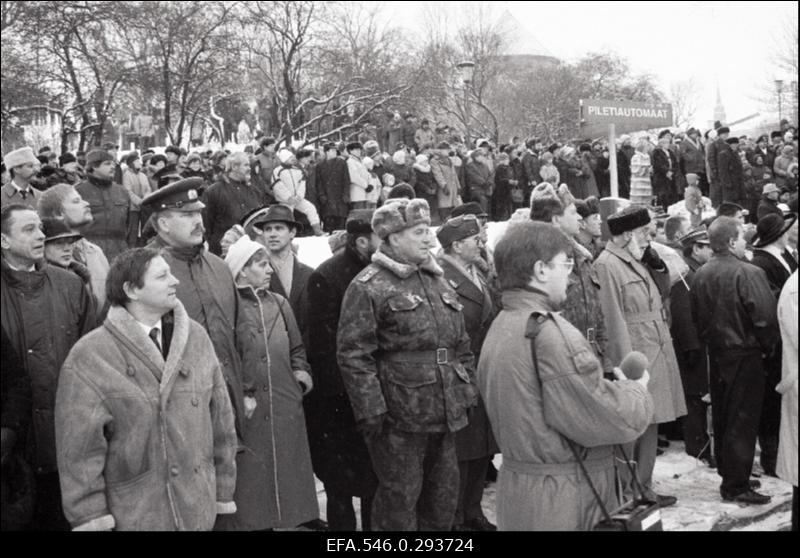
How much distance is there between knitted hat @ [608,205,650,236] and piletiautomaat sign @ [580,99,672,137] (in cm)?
430

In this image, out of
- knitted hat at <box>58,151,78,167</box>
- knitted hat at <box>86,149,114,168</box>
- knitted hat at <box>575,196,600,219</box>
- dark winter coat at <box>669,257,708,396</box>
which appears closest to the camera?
knitted hat at <box>575,196,600,219</box>

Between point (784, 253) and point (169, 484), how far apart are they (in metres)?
4.86

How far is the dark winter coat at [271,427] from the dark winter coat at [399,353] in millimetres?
388

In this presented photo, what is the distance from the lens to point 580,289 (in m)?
4.96

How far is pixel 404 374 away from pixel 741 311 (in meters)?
2.53

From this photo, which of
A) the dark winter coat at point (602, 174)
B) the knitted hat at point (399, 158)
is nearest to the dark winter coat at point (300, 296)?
the knitted hat at point (399, 158)

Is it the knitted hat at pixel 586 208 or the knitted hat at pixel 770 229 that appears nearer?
the knitted hat at pixel 770 229

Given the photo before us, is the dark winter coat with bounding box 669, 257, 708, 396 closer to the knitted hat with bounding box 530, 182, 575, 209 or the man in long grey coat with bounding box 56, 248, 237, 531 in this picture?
the knitted hat with bounding box 530, 182, 575, 209

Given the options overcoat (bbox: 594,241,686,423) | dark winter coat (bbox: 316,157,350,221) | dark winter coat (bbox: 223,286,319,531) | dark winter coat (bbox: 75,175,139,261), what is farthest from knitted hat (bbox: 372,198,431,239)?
dark winter coat (bbox: 316,157,350,221)

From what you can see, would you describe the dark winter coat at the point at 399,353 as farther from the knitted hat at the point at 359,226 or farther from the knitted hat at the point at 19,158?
the knitted hat at the point at 19,158

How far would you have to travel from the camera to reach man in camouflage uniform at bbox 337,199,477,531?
427cm

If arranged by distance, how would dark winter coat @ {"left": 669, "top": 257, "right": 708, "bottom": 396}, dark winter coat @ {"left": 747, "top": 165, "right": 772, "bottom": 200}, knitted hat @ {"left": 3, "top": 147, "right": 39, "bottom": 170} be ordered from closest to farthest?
dark winter coat @ {"left": 669, "top": 257, "right": 708, "bottom": 396} < knitted hat @ {"left": 3, "top": 147, "right": 39, "bottom": 170} < dark winter coat @ {"left": 747, "top": 165, "right": 772, "bottom": 200}

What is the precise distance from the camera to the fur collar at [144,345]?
135 inches
